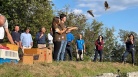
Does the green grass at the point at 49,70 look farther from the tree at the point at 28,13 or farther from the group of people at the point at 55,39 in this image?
the tree at the point at 28,13

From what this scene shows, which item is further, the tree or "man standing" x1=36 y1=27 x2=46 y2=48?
the tree

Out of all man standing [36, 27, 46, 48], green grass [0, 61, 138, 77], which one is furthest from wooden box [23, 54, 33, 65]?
man standing [36, 27, 46, 48]

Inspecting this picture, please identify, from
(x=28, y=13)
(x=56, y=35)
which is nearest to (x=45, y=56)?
(x=56, y=35)

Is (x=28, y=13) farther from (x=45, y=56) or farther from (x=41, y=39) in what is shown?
(x=45, y=56)

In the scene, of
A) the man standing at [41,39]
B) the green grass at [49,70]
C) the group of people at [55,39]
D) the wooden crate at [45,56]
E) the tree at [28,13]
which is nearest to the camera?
the green grass at [49,70]

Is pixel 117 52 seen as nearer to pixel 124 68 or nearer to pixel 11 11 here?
pixel 11 11

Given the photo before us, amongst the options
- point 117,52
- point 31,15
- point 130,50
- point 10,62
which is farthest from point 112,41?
point 10,62

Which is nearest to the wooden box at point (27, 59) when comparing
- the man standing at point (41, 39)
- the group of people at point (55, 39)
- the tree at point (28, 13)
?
the group of people at point (55, 39)

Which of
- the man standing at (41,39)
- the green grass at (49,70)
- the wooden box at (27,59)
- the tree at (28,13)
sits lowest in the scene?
the green grass at (49,70)

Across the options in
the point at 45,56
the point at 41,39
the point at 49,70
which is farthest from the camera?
the point at 41,39

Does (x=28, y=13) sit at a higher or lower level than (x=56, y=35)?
higher

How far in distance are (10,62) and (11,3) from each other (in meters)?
25.8

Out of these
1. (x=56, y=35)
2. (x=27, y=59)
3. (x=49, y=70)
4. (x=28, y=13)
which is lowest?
(x=49, y=70)

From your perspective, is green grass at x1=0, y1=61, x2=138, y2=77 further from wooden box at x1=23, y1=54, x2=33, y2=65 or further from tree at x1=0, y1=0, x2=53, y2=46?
tree at x1=0, y1=0, x2=53, y2=46
